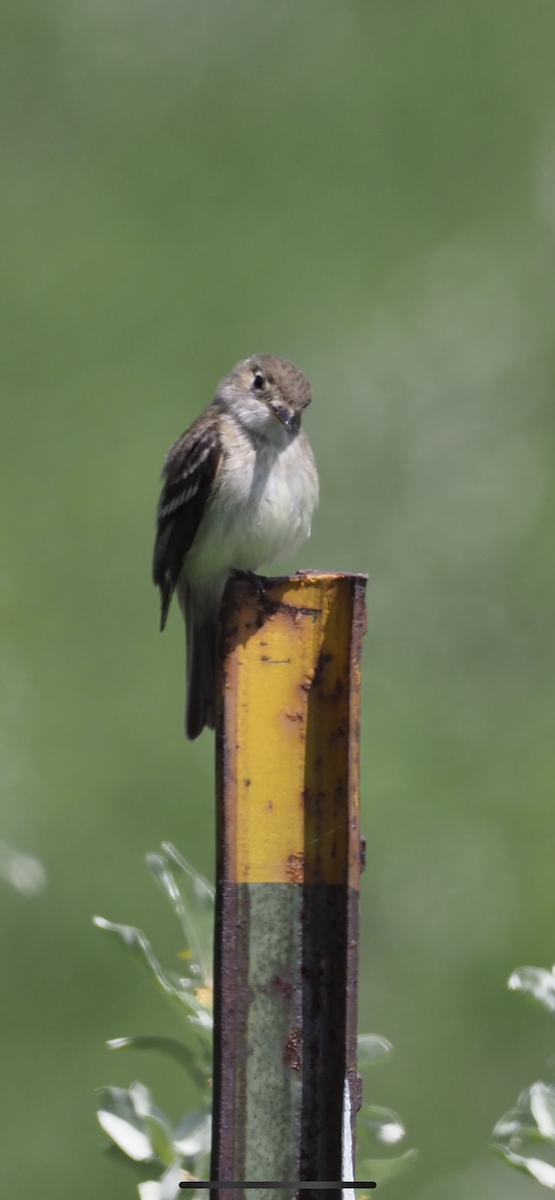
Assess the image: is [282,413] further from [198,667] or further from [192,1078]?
[192,1078]

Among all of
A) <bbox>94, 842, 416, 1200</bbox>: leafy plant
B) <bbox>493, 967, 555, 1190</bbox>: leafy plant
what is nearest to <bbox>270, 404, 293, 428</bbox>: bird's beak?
<bbox>94, 842, 416, 1200</bbox>: leafy plant

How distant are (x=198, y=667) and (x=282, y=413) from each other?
680 mm

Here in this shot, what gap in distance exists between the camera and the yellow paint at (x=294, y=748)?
222 cm

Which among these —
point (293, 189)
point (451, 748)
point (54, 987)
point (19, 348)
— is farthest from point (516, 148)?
point (54, 987)

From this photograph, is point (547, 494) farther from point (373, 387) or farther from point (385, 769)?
point (385, 769)

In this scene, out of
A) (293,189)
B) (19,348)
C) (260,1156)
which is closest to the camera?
(260,1156)

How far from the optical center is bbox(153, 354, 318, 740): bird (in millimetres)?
4652

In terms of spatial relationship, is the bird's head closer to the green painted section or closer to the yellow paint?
the yellow paint

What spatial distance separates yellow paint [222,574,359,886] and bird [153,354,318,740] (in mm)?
2235

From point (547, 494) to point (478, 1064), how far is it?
327 cm

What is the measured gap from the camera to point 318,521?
825 centimetres

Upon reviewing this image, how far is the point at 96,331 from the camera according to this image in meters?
9.73

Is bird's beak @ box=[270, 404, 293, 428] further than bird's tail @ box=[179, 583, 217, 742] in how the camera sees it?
Yes

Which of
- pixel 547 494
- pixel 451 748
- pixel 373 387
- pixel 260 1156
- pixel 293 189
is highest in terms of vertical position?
pixel 293 189
